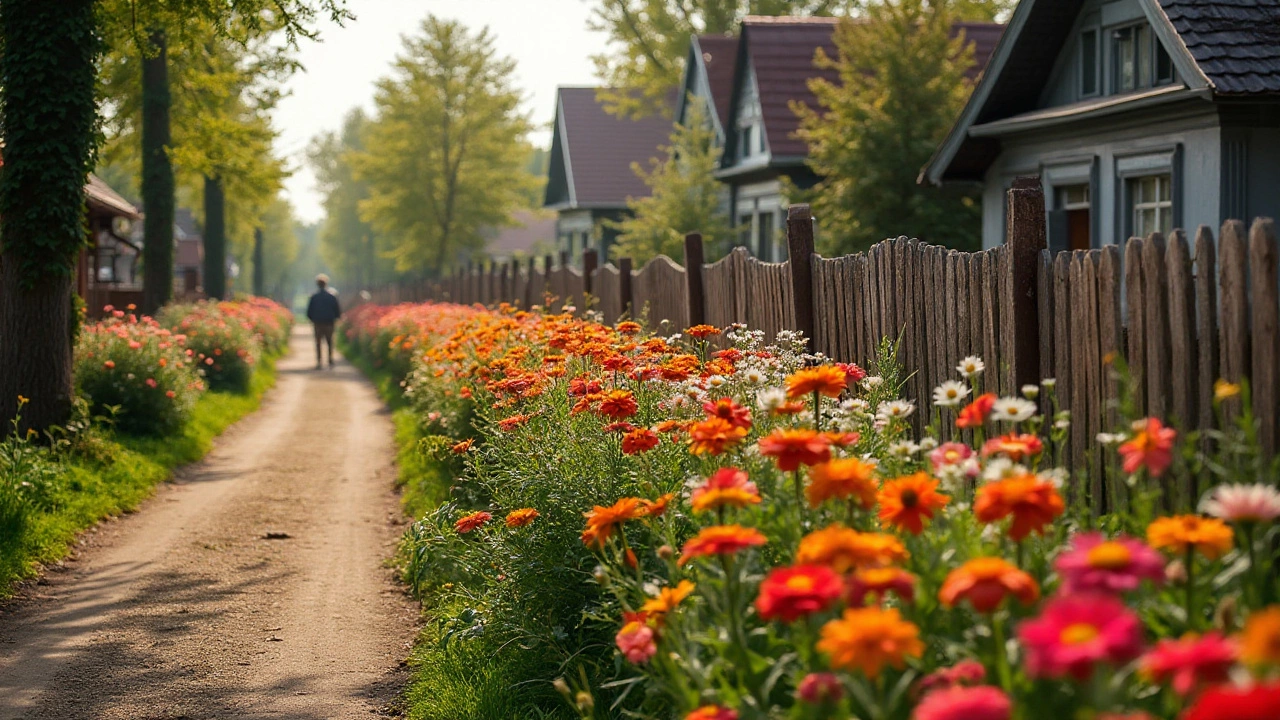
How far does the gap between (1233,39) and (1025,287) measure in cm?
762

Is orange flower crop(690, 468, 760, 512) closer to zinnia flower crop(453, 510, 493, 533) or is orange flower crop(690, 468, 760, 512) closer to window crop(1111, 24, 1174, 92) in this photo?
zinnia flower crop(453, 510, 493, 533)

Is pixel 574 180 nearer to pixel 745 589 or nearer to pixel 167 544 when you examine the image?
pixel 167 544

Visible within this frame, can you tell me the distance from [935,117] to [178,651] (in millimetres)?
16320

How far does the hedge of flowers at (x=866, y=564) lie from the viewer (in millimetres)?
2393

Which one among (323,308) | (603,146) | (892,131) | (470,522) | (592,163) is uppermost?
(603,146)

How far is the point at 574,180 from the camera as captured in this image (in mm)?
40406

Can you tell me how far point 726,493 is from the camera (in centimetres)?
349

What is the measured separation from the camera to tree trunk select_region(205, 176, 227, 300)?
3197 centimetres

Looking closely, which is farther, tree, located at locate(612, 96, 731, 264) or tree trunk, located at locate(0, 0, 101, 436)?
tree, located at locate(612, 96, 731, 264)

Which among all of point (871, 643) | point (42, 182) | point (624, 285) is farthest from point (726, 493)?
point (624, 285)

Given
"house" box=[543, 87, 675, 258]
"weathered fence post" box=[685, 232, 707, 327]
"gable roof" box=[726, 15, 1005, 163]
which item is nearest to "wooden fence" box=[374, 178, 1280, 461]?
"weathered fence post" box=[685, 232, 707, 327]

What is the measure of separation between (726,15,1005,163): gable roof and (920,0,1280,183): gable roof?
9.33 meters

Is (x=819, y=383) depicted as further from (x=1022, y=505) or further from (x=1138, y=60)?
(x=1138, y=60)

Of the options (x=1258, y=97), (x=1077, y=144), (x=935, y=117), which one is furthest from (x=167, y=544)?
(x=935, y=117)
